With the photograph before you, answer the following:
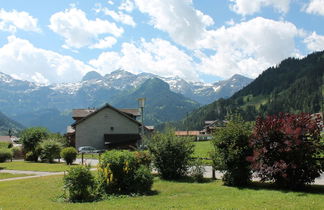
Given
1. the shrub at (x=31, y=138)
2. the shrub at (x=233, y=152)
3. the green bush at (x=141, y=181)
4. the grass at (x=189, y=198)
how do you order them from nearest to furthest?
the grass at (x=189, y=198) < the green bush at (x=141, y=181) < the shrub at (x=233, y=152) < the shrub at (x=31, y=138)

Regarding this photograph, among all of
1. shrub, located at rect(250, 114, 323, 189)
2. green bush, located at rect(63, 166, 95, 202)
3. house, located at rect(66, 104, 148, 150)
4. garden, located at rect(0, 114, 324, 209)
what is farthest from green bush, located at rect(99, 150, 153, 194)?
house, located at rect(66, 104, 148, 150)

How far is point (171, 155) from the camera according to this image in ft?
68.8

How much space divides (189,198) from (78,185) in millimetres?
5080

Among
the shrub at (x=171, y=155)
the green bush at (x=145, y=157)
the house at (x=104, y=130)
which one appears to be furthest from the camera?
the house at (x=104, y=130)

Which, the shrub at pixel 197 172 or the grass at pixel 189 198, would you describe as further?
the shrub at pixel 197 172

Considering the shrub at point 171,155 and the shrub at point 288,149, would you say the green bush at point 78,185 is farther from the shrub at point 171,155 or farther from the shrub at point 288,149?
the shrub at point 288,149

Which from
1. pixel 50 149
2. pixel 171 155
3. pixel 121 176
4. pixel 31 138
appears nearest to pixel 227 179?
pixel 171 155

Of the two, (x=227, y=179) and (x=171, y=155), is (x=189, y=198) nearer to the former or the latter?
(x=227, y=179)

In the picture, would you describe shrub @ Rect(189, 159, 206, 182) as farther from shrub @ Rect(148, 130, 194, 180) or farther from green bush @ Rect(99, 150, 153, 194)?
green bush @ Rect(99, 150, 153, 194)

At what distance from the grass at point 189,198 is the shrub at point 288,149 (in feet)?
2.54

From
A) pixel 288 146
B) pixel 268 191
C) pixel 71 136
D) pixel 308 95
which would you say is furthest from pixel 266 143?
pixel 308 95

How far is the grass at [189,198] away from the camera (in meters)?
12.1

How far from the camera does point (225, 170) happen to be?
58.3 ft

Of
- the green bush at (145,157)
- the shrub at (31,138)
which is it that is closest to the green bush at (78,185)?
the green bush at (145,157)
